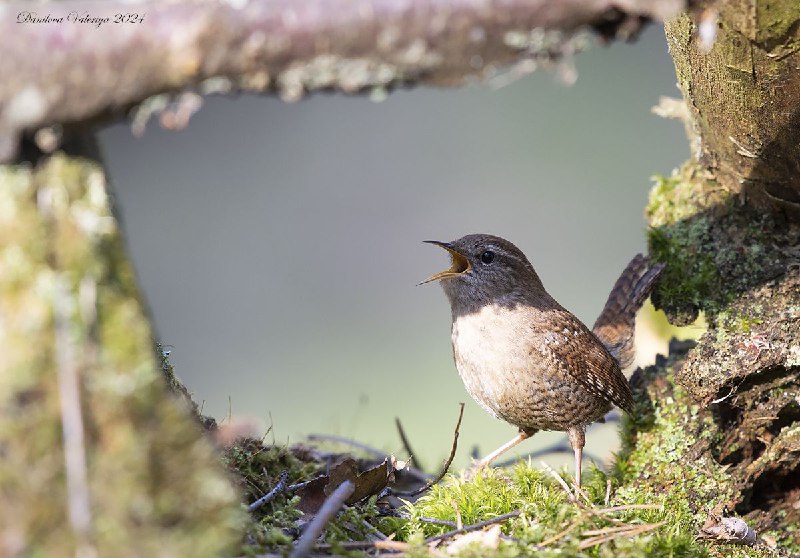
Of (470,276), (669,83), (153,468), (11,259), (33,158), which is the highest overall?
(669,83)

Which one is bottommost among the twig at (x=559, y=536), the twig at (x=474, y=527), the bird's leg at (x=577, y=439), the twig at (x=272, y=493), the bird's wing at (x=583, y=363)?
the twig at (x=559, y=536)

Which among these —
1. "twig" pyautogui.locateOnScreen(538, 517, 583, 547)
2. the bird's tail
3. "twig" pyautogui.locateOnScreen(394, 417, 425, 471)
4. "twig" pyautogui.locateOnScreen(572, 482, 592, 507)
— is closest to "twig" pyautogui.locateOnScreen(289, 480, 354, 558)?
"twig" pyautogui.locateOnScreen(538, 517, 583, 547)

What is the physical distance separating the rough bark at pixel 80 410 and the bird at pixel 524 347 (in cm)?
185

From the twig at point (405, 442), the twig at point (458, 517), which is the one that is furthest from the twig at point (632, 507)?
the twig at point (405, 442)

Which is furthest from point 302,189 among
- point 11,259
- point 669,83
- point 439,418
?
point 11,259

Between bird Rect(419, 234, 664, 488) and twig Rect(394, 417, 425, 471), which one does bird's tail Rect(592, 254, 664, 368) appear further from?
twig Rect(394, 417, 425, 471)

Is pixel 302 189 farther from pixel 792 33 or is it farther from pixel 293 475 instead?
pixel 792 33

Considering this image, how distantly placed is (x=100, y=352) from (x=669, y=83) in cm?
890

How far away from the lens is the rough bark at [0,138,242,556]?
59.0 inches

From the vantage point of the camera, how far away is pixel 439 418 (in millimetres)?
6496

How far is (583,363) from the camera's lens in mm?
3619

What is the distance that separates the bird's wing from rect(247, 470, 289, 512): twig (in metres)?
1.31

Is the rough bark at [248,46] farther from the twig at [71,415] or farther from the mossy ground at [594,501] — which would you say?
the mossy ground at [594,501]

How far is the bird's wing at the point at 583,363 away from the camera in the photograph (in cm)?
→ 353
